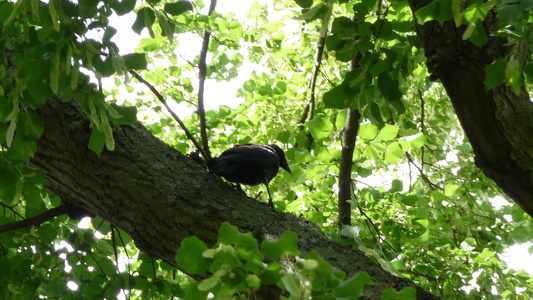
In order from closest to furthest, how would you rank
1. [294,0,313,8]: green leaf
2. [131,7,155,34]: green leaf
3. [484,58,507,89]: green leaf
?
[484,58,507,89]: green leaf
[131,7,155,34]: green leaf
[294,0,313,8]: green leaf

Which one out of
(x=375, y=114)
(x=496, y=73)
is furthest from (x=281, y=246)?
(x=375, y=114)

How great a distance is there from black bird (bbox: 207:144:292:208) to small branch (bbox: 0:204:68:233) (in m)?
0.73

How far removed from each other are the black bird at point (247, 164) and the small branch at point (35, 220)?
733 mm

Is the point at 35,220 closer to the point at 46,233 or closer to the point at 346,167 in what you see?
the point at 46,233

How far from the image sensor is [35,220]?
2.95 m

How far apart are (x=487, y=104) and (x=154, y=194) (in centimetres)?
118

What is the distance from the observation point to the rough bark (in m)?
1.98

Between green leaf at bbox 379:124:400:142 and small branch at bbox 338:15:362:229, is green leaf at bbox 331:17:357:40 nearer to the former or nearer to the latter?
green leaf at bbox 379:124:400:142

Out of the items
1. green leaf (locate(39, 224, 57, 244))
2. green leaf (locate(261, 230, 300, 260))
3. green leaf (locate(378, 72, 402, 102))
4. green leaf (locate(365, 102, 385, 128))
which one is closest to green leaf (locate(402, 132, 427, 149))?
green leaf (locate(365, 102, 385, 128))

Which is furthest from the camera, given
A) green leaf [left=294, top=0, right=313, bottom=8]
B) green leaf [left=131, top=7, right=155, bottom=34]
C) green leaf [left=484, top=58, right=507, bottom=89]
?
green leaf [left=294, top=0, right=313, bottom=8]

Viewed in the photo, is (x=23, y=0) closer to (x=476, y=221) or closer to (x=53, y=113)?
(x=53, y=113)

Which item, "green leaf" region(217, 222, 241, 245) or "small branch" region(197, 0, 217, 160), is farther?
"small branch" region(197, 0, 217, 160)

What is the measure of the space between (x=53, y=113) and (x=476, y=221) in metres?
3.13

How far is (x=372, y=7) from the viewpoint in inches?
92.5
